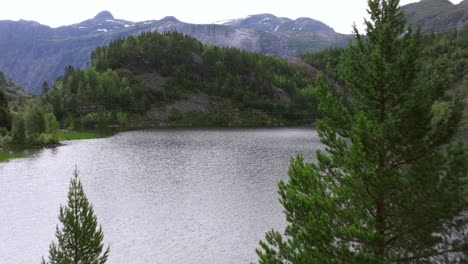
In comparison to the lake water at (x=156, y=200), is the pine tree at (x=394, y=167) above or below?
above

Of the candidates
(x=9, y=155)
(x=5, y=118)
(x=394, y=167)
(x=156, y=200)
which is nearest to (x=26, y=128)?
(x=5, y=118)

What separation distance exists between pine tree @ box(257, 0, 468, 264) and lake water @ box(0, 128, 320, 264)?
22667 millimetres

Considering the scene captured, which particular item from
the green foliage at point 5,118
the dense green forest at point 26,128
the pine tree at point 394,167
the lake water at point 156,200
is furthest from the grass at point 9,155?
the pine tree at point 394,167

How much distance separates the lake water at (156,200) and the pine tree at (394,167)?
22667mm

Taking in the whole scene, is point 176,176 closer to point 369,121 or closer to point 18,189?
point 18,189

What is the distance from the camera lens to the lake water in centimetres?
4297

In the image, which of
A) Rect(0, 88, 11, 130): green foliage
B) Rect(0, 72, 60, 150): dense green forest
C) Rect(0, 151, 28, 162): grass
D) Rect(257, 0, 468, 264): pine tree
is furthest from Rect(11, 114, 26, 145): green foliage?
Rect(257, 0, 468, 264): pine tree

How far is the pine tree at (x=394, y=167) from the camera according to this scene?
17047 millimetres

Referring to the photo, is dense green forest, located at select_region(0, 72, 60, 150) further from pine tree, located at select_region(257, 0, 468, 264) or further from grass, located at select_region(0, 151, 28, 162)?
pine tree, located at select_region(257, 0, 468, 264)

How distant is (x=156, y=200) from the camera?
206ft

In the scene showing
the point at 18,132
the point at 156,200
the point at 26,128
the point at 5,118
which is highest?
the point at 5,118

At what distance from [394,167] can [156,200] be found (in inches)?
1946

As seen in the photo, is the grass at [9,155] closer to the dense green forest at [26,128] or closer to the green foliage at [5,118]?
the dense green forest at [26,128]

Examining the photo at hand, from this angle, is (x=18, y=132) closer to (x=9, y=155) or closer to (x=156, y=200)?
(x=9, y=155)
